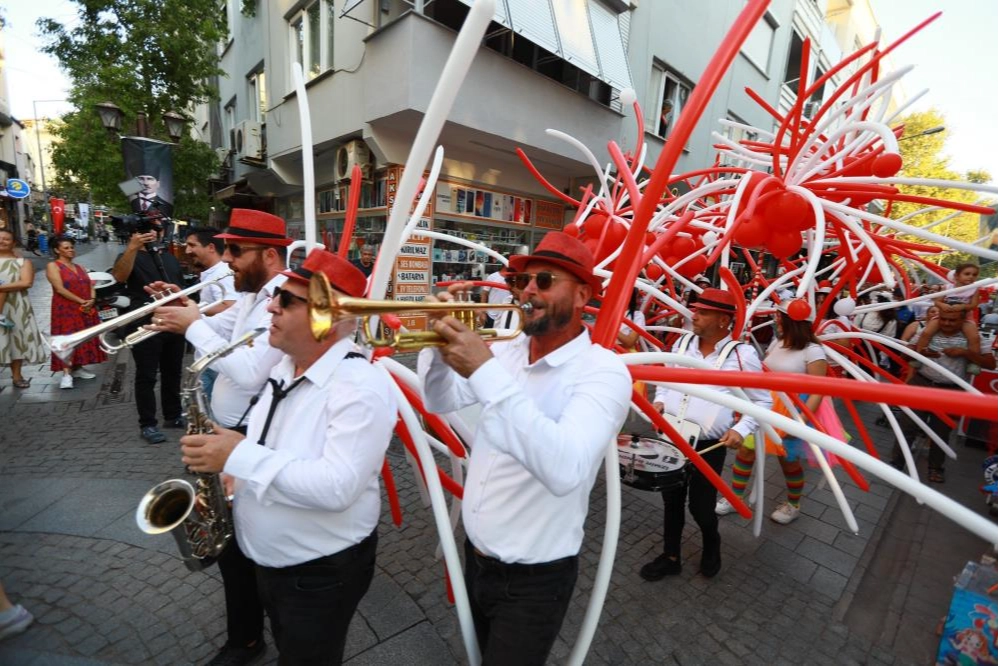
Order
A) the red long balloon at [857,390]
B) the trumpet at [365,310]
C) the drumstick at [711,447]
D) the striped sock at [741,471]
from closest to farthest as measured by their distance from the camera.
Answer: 1. the red long balloon at [857,390]
2. the trumpet at [365,310]
3. the drumstick at [711,447]
4. the striped sock at [741,471]

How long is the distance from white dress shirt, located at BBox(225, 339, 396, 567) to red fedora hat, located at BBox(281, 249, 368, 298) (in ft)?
0.81

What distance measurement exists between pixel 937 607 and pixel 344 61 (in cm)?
A: 1099

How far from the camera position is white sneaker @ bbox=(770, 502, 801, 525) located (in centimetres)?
404

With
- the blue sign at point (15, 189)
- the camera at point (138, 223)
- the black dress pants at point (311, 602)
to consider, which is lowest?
the black dress pants at point (311, 602)

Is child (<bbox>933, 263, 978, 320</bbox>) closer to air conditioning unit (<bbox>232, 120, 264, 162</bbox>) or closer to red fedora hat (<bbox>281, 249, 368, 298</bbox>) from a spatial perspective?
red fedora hat (<bbox>281, 249, 368, 298</bbox>)

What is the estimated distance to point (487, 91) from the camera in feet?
26.5

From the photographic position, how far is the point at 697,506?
3.06 metres

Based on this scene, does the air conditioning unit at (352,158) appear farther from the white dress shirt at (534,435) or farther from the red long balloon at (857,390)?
the red long balloon at (857,390)

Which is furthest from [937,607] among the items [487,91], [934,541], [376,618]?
[487,91]

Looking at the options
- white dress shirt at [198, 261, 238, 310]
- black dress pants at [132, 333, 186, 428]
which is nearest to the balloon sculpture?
white dress shirt at [198, 261, 238, 310]

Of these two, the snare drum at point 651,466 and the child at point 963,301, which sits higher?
the child at point 963,301

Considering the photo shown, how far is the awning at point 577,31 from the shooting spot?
25.1 ft

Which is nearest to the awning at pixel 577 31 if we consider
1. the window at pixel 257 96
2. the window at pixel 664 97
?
the window at pixel 664 97

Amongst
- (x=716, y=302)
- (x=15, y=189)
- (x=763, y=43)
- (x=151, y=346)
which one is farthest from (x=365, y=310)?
(x=15, y=189)
